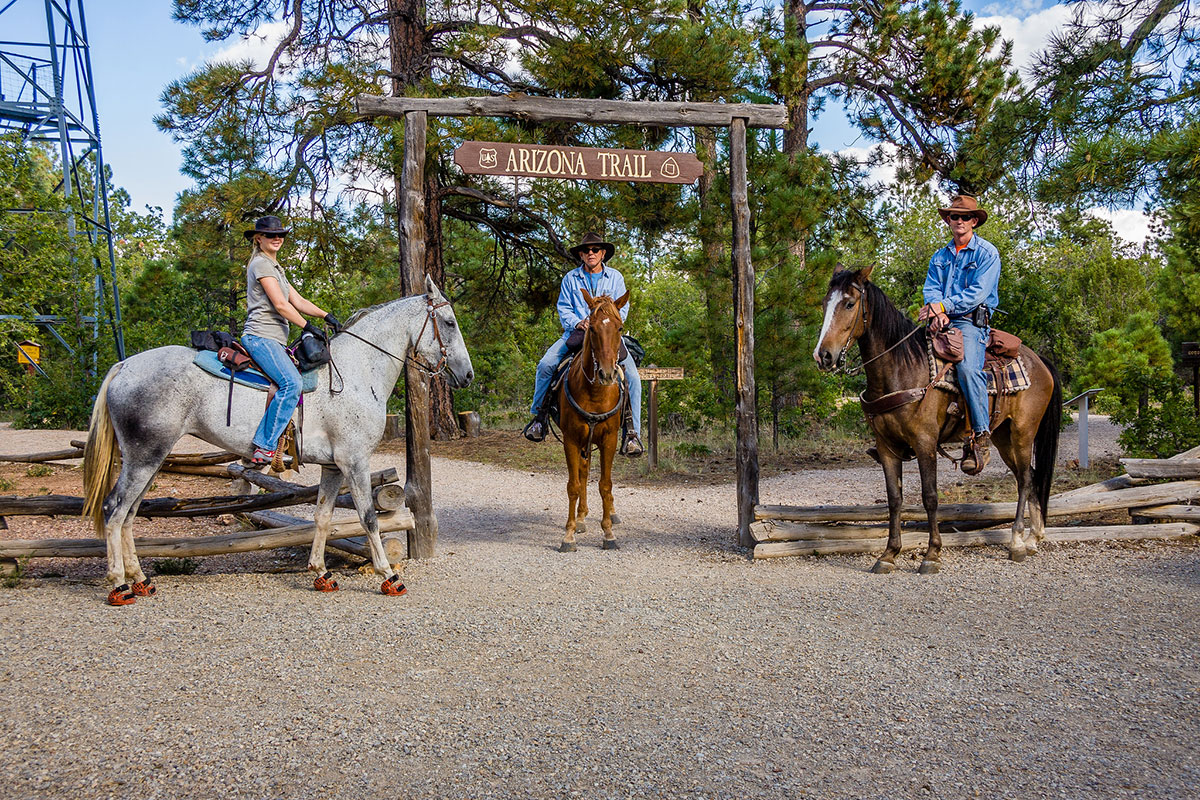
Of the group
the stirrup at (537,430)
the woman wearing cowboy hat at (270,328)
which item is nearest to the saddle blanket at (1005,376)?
→ the stirrup at (537,430)

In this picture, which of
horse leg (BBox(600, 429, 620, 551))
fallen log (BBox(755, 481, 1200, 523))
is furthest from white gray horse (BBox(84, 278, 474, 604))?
fallen log (BBox(755, 481, 1200, 523))

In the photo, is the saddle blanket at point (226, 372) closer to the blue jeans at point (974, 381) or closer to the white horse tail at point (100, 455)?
the white horse tail at point (100, 455)

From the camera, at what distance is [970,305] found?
20.7 feet

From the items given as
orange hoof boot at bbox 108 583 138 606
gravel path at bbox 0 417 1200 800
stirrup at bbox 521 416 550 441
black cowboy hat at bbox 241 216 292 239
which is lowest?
gravel path at bbox 0 417 1200 800

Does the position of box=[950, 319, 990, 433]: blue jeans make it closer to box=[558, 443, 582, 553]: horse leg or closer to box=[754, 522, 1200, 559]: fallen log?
box=[754, 522, 1200, 559]: fallen log

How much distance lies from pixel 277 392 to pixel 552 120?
3.70 meters

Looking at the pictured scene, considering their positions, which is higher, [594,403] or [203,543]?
[594,403]

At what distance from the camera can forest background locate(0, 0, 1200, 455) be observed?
7.54 metres

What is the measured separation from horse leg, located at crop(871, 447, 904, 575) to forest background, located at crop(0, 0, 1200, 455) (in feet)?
9.22

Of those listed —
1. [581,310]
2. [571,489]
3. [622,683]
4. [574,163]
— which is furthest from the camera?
[581,310]

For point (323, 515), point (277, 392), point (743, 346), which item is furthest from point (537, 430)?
point (277, 392)

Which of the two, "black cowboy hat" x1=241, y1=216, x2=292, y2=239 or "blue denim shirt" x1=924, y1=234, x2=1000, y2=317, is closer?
"black cowboy hat" x1=241, y1=216, x2=292, y2=239

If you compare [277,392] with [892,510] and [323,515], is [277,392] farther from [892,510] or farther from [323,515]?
[892,510]

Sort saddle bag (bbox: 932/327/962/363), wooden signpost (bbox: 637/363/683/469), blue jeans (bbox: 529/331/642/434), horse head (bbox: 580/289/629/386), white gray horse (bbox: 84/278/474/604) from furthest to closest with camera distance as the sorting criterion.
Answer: wooden signpost (bbox: 637/363/683/469) < blue jeans (bbox: 529/331/642/434) < horse head (bbox: 580/289/629/386) < saddle bag (bbox: 932/327/962/363) < white gray horse (bbox: 84/278/474/604)
